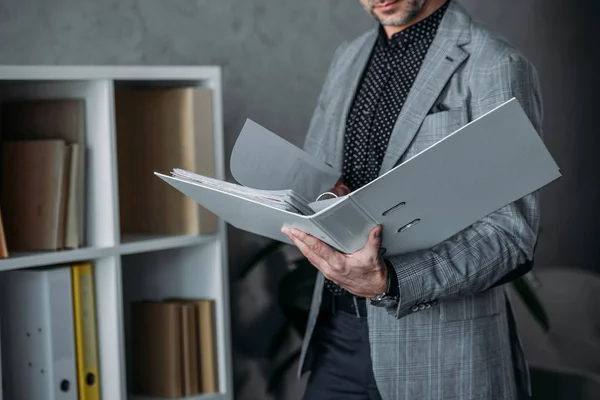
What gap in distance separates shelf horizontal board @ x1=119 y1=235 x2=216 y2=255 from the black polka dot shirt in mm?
397

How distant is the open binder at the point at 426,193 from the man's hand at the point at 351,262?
16mm

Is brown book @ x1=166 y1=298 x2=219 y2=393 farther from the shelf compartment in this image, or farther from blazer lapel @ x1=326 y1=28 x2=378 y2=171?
blazer lapel @ x1=326 y1=28 x2=378 y2=171

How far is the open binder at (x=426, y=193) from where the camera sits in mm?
1381

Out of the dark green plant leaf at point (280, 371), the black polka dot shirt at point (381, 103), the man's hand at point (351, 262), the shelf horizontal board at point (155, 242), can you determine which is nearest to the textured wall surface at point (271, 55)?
the dark green plant leaf at point (280, 371)

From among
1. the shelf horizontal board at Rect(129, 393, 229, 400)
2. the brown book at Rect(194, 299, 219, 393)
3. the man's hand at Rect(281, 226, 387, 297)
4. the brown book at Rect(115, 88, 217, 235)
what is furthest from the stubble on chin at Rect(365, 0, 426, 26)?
the shelf horizontal board at Rect(129, 393, 229, 400)

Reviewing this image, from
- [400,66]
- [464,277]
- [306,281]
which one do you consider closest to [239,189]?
[464,277]

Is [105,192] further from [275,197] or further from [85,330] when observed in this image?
[275,197]

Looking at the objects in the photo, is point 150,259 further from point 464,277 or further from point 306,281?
point 464,277

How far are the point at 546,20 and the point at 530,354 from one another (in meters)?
1.30

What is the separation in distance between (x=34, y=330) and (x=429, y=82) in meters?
1.02

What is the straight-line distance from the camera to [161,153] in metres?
2.21

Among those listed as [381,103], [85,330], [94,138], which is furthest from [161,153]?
[381,103]

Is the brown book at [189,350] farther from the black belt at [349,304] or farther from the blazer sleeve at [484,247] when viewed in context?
the blazer sleeve at [484,247]

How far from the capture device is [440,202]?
1493mm
